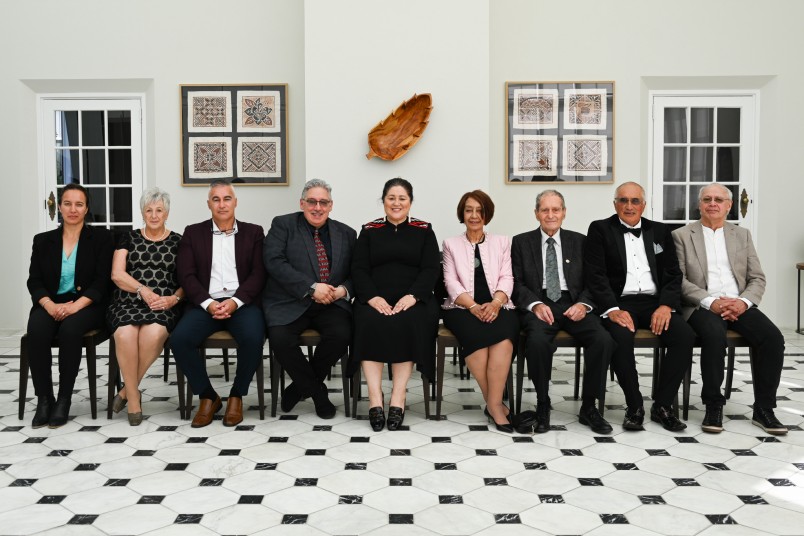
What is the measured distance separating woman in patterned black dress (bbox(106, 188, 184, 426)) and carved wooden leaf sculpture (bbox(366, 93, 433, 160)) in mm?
1780

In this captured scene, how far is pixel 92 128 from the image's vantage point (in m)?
6.64

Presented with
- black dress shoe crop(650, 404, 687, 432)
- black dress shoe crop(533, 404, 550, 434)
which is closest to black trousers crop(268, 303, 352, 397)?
black dress shoe crop(533, 404, 550, 434)

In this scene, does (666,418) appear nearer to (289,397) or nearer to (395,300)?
(395,300)

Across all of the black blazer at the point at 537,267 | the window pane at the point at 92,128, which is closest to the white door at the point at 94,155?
the window pane at the point at 92,128

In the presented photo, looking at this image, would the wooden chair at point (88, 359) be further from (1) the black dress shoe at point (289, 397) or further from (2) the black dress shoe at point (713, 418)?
(2) the black dress shoe at point (713, 418)

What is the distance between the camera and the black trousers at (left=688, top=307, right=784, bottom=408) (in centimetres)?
389

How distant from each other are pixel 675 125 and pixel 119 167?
4828mm

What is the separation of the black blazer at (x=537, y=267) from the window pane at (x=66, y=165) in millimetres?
4289

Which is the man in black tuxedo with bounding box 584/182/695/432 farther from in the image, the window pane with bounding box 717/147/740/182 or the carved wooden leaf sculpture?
the window pane with bounding box 717/147/740/182

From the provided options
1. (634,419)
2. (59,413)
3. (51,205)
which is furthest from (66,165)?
(634,419)

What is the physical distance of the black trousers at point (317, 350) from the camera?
161 inches

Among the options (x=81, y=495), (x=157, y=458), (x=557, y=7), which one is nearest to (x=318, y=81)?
(x=557, y=7)

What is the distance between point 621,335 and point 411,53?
2683 mm

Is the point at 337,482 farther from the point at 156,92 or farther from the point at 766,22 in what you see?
the point at 766,22
